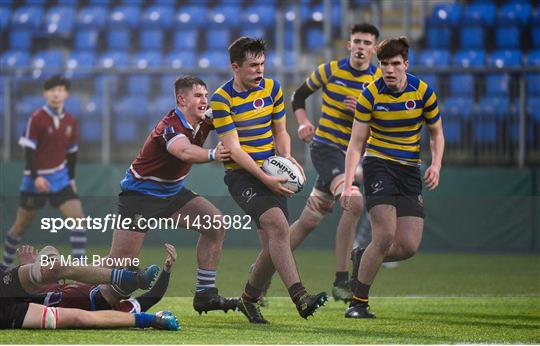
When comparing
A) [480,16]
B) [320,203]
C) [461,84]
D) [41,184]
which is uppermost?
[480,16]

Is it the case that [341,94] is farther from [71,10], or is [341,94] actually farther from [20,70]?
[71,10]

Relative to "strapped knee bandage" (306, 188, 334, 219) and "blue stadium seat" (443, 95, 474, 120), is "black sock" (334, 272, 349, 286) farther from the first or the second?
"blue stadium seat" (443, 95, 474, 120)

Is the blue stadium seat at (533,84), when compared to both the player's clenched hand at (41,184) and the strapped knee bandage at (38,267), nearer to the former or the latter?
the player's clenched hand at (41,184)

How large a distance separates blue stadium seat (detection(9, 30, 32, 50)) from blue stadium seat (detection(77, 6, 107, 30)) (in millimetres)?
953

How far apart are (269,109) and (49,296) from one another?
2.05 metres

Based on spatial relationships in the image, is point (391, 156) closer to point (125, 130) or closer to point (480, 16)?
point (125, 130)

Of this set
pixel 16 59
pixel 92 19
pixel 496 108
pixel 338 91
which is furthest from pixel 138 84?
pixel 338 91

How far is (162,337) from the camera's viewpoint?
23.7 feet

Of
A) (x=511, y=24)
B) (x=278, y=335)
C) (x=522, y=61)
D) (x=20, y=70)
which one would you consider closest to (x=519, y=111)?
(x=522, y=61)

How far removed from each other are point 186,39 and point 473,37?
16.2ft

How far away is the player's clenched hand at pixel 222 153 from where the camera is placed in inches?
305

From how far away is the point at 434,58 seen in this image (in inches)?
720

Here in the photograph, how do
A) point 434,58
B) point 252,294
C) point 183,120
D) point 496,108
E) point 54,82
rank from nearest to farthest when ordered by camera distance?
point 183,120
point 252,294
point 54,82
point 496,108
point 434,58

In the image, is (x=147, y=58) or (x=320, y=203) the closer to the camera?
(x=320, y=203)
